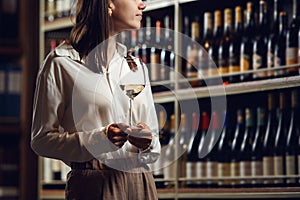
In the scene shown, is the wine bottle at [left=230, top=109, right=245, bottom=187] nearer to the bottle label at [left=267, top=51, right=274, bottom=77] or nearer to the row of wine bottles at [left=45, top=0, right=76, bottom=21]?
the bottle label at [left=267, top=51, right=274, bottom=77]

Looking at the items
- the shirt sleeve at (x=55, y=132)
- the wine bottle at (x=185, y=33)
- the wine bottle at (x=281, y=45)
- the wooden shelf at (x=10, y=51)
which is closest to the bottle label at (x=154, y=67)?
the wine bottle at (x=185, y=33)

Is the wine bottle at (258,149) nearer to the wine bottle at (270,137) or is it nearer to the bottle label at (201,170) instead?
the wine bottle at (270,137)

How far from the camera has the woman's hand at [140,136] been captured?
1.86 meters

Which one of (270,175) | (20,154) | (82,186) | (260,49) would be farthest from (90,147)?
(20,154)

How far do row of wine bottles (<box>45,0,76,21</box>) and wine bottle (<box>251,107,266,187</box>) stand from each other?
117 centimetres

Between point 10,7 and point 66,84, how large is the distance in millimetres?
1909

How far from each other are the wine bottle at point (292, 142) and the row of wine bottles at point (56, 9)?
1.29m

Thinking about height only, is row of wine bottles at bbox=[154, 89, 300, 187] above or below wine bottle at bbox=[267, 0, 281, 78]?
below

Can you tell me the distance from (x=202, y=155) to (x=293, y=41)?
651 mm

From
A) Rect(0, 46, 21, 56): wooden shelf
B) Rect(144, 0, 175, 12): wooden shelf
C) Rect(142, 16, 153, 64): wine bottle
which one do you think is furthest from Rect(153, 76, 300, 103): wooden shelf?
Rect(0, 46, 21, 56): wooden shelf

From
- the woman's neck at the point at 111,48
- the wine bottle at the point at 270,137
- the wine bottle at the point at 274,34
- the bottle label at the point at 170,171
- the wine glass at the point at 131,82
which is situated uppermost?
the wine bottle at the point at 274,34

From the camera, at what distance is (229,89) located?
2908mm

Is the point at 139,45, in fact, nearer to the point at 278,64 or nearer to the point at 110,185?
the point at 278,64

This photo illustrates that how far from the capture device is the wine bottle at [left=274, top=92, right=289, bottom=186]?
2.79 metres
